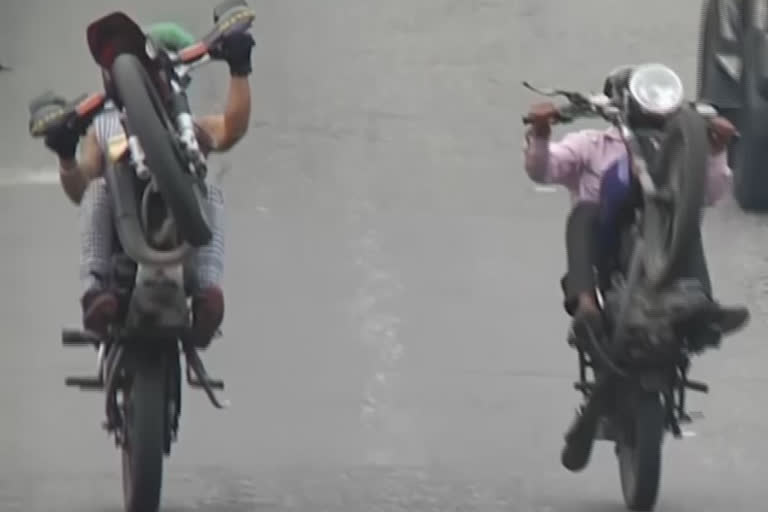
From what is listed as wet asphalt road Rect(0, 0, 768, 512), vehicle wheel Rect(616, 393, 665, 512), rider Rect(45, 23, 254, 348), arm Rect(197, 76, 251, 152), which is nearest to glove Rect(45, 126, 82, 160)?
rider Rect(45, 23, 254, 348)

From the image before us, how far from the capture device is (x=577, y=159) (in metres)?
8.62

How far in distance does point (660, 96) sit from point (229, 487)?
2159 millimetres

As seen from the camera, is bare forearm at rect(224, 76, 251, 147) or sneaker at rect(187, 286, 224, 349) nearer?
sneaker at rect(187, 286, 224, 349)

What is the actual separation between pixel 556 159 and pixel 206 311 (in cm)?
145

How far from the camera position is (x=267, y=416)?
1016 cm

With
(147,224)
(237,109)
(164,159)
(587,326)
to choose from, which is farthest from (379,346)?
(164,159)

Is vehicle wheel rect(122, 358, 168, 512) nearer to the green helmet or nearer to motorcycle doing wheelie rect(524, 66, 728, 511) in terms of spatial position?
the green helmet

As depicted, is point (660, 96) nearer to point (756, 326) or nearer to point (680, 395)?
point (680, 395)

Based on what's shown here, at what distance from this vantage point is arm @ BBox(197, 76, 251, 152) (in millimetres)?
8352

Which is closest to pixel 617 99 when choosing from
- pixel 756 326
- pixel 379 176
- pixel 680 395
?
pixel 680 395

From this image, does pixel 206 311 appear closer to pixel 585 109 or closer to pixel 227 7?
pixel 227 7

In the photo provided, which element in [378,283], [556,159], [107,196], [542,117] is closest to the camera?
[107,196]

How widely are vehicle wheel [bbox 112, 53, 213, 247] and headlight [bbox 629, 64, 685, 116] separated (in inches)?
65.8

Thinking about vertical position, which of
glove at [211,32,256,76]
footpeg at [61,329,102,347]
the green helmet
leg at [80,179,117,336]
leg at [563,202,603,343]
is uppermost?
glove at [211,32,256,76]
